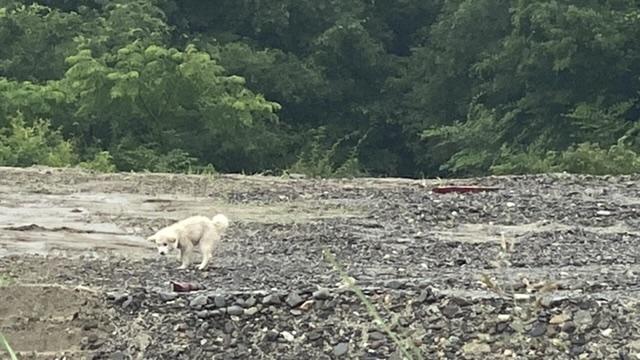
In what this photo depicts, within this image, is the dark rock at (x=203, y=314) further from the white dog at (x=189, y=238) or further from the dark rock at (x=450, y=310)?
the white dog at (x=189, y=238)

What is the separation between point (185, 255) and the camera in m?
7.24

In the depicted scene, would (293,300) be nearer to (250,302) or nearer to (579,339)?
(250,302)

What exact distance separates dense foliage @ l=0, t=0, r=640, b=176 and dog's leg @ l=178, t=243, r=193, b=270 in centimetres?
1007

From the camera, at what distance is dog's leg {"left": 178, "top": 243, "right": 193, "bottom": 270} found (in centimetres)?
719

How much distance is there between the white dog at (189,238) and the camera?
707cm

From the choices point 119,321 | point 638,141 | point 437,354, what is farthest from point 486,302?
point 638,141

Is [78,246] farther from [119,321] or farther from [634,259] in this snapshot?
[634,259]

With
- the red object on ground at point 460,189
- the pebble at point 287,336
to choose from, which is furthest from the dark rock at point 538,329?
the red object on ground at point 460,189

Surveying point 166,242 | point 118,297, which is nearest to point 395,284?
point 118,297

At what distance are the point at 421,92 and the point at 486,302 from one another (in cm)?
1945

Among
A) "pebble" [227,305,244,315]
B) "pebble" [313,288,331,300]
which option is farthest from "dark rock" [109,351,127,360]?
"pebble" [313,288,331,300]

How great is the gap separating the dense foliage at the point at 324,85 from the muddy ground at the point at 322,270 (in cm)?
614

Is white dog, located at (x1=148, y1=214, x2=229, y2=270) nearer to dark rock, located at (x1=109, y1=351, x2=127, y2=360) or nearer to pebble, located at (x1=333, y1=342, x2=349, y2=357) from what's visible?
dark rock, located at (x1=109, y1=351, x2=127, y2=360)

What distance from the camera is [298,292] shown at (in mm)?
5914
